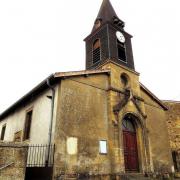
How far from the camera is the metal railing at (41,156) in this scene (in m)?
9.90

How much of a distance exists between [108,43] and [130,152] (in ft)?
24.2

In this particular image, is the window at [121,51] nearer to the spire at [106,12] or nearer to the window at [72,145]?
the spire at [106,12]

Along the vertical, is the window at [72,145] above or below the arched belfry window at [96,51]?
below

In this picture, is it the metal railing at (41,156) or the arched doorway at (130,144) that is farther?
the arched doorway at (130,144)

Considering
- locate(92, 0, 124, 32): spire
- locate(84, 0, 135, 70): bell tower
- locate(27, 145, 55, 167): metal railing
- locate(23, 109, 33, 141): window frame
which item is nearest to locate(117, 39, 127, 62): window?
locate(84, 0, 135, 70): bell tower

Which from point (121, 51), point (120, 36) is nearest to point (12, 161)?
point (121, 51)

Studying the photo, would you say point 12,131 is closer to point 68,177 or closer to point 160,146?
point 68,177

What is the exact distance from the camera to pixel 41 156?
10.7 metres

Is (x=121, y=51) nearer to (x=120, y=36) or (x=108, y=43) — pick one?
(x=120, y=36)

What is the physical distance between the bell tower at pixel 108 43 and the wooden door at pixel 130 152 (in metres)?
4.96

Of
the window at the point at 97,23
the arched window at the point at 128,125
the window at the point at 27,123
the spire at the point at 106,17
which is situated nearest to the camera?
the arched window at the point at 128,125

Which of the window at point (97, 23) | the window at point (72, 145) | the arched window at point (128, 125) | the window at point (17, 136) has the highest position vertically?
the window at point (97, 23)

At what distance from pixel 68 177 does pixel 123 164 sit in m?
3.38

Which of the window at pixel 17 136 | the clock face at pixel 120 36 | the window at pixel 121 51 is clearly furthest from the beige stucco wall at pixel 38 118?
the clock face at pixel 120 36
